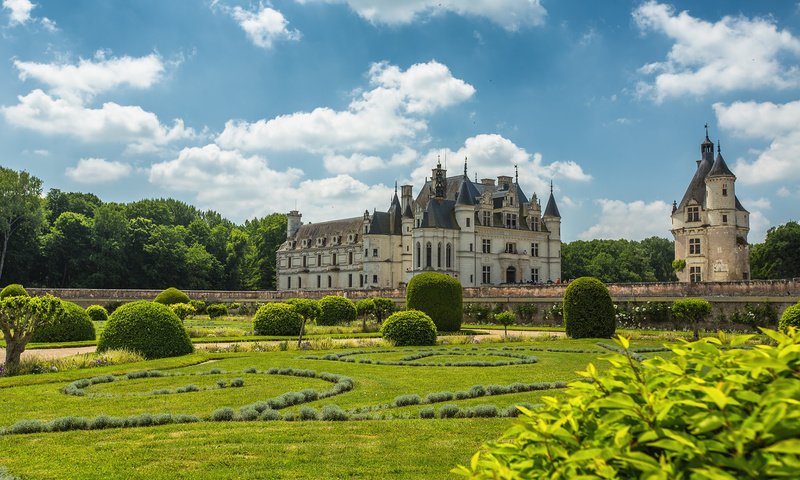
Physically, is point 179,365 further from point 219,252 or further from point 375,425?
point 219,252

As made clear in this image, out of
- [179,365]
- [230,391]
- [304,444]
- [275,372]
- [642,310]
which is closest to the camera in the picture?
[304,444]

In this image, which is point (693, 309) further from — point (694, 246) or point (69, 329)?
point (694, 246)

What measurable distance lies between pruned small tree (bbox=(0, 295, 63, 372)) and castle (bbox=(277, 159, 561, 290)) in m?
45.8

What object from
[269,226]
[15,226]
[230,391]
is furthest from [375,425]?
[269,226]

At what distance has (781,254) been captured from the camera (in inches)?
2682

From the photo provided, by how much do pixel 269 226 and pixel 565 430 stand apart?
96.9 metres

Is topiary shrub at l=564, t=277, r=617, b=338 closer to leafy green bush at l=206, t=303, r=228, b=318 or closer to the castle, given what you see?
leafy green bush at l=206, t=303, r=228, b=318

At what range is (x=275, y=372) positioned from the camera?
16.5 metres

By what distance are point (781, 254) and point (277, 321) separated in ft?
186

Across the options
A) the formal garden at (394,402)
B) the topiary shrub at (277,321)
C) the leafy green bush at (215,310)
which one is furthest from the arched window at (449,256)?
the topiary shrub at (277,321)

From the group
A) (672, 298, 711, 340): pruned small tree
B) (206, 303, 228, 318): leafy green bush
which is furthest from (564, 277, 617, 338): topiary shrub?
(206, 303, 228, 318): leafy green bush

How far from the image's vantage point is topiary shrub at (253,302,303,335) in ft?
102

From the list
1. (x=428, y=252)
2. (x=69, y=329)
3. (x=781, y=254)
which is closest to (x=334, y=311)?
(x=69, y=329)

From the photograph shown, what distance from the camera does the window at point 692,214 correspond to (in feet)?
174
